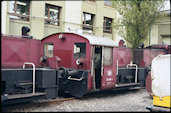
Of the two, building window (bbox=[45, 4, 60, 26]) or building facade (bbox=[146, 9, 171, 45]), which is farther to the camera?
building facade (bbox=[146, 9, 171, 45])

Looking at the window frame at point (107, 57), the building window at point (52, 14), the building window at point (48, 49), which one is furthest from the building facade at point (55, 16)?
the window frame at point (107, 57)

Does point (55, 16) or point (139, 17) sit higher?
Answer: point (55, 16)

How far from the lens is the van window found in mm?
8562

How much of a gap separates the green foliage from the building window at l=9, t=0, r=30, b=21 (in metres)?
6.09

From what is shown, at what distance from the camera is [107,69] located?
8625 mm

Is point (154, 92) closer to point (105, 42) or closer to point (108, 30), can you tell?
point (105, 42)

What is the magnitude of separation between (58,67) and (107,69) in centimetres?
193

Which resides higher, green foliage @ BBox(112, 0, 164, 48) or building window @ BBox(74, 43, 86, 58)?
green foliage @ BBox(112, 0, 164, 48)

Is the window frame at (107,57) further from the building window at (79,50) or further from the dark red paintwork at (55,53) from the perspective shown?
the building window at (79,50)

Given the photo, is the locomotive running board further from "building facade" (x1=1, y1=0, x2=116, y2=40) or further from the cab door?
"building facade" (x1=1, y1=0, x2=116, y2=40)

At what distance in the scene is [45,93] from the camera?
6.79m

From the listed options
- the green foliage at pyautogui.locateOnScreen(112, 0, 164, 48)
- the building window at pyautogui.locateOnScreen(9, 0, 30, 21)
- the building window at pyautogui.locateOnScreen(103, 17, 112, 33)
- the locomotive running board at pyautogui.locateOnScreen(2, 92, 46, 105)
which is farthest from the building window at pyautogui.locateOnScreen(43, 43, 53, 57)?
the building window at pyautogui.locateOnScreen(103, 17, 112, 33)

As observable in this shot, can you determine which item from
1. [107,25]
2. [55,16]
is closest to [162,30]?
[107,25]

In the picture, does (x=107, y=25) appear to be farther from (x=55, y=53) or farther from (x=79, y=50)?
(x=79, y=50)
